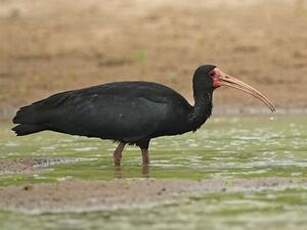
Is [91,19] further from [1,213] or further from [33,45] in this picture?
[1,213]

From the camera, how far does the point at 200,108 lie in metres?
12.8

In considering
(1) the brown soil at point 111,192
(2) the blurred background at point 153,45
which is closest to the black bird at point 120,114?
(1) the brown soil at point 111,192

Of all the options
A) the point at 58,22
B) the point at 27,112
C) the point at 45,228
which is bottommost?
the point at 45,228

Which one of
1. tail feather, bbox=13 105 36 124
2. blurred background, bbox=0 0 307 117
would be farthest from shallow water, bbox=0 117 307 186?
blurred background, bbox=0 0 307 117

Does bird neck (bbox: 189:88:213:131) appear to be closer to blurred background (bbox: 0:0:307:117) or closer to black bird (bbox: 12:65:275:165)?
black bird (bbox: 12:65:275:165)

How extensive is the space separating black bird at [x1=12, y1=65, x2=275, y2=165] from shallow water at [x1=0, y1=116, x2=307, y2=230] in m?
0.34

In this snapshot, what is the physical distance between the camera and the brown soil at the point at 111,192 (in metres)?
9.86

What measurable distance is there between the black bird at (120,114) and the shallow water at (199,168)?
337 millimetres

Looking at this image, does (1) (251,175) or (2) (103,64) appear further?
(2) (103,64)

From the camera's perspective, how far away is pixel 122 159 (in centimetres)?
1354

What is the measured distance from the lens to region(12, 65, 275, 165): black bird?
494 inches

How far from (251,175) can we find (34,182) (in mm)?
1942

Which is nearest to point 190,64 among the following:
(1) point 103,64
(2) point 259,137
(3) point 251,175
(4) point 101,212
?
(1) point 103,64

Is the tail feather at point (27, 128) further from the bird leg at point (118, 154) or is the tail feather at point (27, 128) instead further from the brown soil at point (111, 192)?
the brown soil at point (111, 192)
